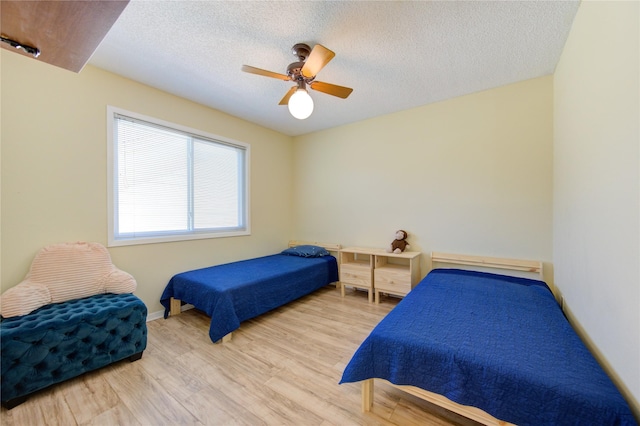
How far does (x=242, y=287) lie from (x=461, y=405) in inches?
77.5

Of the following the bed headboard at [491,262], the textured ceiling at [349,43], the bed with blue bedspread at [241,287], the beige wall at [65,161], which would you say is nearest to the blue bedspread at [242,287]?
the bed with blue bedspread at [241,287]

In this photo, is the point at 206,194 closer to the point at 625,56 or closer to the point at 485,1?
the point at 485,1

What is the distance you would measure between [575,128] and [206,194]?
12.6 ft

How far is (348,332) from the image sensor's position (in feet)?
7.91

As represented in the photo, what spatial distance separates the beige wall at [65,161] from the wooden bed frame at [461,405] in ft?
8.37

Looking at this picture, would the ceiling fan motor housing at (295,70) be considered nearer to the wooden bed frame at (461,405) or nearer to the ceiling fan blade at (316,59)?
the ceiling fan blade at (316,59)

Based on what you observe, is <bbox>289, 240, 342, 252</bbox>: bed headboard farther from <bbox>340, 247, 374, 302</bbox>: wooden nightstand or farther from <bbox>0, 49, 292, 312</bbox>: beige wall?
<bbox>0, 49, 292, 312</bbox>: beige wall

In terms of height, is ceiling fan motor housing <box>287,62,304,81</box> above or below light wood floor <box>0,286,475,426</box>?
above

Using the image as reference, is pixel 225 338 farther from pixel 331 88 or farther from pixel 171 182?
pixel 331 88

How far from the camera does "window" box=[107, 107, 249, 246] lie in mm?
2512

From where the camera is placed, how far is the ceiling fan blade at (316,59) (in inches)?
64.3

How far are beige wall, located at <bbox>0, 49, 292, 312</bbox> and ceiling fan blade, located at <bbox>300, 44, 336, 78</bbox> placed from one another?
1959 millimetres

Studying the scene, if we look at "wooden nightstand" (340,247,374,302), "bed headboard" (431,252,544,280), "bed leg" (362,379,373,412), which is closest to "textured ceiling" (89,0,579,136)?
"bed headboard" (431,252,544,280)

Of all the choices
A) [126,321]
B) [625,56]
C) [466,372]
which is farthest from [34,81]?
[625,56]
